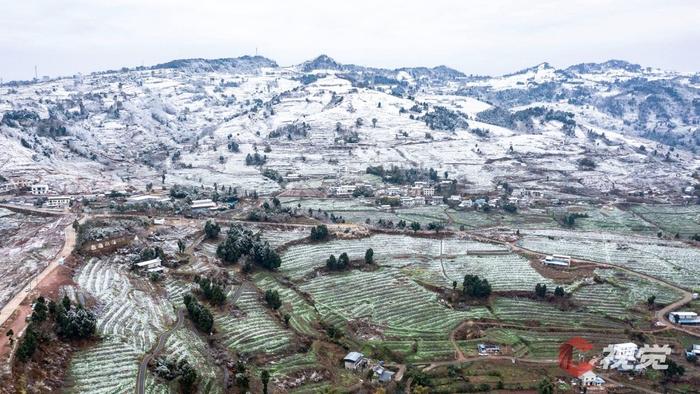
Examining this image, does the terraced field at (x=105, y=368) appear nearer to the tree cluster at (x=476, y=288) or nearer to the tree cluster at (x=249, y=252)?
the tree cluster at (x=249, y=252)

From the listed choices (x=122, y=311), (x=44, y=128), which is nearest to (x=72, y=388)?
(x=122, y=311)

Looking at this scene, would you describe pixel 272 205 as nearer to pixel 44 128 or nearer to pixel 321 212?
pixel 321 212

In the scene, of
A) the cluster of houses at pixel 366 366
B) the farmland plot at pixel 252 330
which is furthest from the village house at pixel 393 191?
the cluster of houses at pixel 366 366

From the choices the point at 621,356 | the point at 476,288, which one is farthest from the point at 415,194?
the point at 621,356

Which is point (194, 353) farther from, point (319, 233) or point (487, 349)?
point (319, 233)

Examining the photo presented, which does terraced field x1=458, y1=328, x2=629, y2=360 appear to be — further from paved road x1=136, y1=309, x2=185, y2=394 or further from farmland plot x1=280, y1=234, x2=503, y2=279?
paved road x1=136, y1=309, x2=185, y2=394

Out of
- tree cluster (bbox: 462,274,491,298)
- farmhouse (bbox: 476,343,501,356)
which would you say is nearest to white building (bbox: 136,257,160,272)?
tree cluster (bbox: 462,274,491,298)
